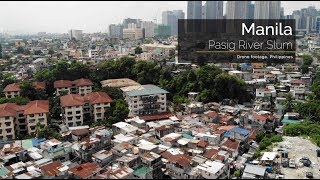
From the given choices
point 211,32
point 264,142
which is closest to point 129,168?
point 264,142

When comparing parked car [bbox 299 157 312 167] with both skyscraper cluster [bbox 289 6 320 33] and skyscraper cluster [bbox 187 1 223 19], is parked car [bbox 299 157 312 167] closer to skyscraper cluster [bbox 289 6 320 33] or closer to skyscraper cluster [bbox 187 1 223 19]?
skyscraper cluster [bbox 187 1 223 19]

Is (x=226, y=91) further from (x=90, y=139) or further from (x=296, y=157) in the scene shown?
(x=90, y=139)

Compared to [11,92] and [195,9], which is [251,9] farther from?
[11,92]

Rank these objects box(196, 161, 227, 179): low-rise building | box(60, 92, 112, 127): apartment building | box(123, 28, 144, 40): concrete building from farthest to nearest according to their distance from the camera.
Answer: box(123, 28, 144, 40): concrete building
box(60, 92, 112, 127): apartment building
box(196, 161, 227, 179): low-rise building

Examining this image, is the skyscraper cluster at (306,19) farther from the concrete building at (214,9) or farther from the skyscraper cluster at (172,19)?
the skyscraper cluster at (172,19)

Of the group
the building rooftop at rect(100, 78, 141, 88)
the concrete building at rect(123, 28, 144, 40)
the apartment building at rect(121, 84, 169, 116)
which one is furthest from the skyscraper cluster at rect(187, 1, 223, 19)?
the apartment building at rect(121, 84, 169, 116)

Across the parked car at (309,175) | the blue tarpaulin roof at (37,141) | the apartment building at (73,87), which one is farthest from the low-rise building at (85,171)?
the apartment building at (73,87)
